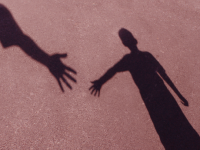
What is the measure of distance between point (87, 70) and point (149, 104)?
1.73 m

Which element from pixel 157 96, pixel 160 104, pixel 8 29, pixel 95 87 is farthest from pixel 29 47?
pixel 160 104

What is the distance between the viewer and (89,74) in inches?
153

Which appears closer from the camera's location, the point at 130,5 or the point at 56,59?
the point at 56,59

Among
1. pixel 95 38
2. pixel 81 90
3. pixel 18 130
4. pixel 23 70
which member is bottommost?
pixel 18 130

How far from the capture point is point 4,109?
326 centimetres

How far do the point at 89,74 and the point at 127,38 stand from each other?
5.58ft

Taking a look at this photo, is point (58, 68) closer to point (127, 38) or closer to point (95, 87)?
point (95, 87)

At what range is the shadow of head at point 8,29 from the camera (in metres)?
4.03

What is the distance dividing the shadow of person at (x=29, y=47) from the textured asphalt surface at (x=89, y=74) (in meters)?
0.12

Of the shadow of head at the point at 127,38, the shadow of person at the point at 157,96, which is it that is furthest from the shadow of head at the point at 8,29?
the shadow of head at the point at 127,38

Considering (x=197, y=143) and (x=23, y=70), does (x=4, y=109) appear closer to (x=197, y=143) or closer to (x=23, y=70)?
(x=23, y=70)

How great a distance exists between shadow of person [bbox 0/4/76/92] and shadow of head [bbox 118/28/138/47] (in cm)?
177

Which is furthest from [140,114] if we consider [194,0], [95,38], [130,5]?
[194,0]

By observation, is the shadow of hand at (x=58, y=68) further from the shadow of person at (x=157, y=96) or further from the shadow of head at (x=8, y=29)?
the shadow of head at (x=8, y=29)
